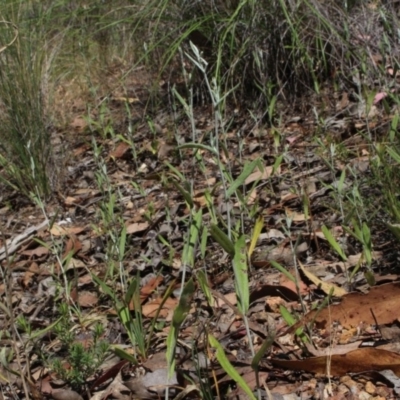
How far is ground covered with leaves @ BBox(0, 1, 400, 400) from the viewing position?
1.70 m

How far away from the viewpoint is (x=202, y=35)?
156 inches

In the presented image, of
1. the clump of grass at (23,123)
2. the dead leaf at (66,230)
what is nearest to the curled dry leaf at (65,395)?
the dead leaf at (66,230)

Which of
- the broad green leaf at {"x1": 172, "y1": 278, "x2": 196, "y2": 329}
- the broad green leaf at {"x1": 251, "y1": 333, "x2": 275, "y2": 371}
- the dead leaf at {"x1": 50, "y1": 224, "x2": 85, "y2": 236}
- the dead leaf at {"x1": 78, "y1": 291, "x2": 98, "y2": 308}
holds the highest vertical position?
the broad green leaf at {"x1": 172, "y1": 278, "x2": 196, "y2": 329}

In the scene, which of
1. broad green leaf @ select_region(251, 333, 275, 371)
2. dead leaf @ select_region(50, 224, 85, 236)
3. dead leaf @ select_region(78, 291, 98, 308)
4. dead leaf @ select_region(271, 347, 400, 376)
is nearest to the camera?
broad green leaf @ select_region(251, 333, 275, 371)

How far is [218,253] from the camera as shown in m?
2.46

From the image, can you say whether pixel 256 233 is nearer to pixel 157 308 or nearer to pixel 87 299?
pixel 157 308

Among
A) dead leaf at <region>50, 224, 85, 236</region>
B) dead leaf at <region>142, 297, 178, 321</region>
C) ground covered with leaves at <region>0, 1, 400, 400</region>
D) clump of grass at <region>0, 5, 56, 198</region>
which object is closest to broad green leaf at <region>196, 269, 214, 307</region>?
ground covered with leaves at <region>0, 1, 400, 400</region>

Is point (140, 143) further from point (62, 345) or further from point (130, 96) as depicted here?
point (62, 345)

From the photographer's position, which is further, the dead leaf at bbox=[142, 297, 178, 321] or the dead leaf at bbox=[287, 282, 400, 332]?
the dead leaf at bbox=[142, 297, 178, 321]

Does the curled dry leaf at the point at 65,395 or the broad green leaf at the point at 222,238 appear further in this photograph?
the curled dry leaf at the point at 65,395

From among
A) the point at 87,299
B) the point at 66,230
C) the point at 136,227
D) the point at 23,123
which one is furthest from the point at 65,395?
the point at 23,123

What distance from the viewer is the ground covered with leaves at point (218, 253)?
5.57 feet

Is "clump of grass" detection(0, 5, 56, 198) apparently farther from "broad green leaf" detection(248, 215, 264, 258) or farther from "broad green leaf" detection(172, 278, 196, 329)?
"broad green leaf" detection(172, 278, 196, 329)

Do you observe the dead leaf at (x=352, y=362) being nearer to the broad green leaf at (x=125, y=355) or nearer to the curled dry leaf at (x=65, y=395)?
the broad green leaf at (x=125, y=355)
